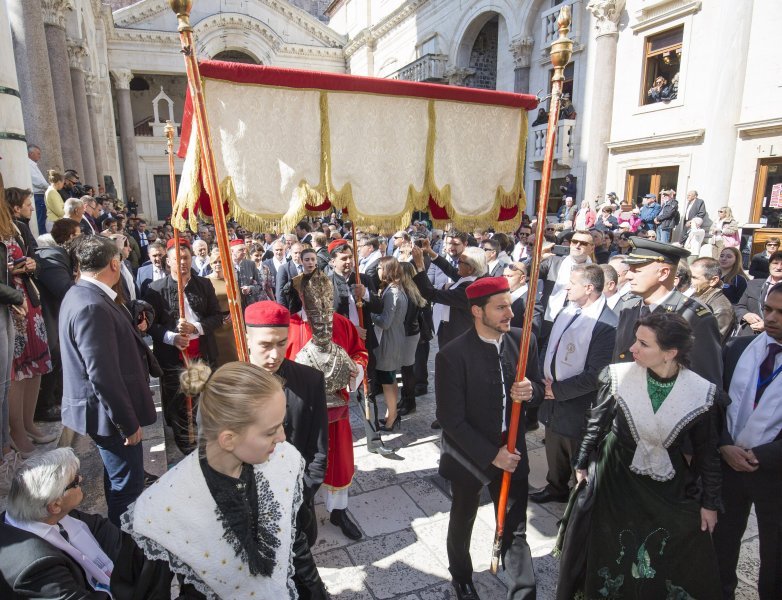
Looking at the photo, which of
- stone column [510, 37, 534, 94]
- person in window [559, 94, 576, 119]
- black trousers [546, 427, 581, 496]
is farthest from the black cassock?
stone column [510, 37, 534, 94]

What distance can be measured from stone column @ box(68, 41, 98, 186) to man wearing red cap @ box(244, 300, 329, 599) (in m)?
16.1

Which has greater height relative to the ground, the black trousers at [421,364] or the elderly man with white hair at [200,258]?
the elderly man with white hair at [200,258]

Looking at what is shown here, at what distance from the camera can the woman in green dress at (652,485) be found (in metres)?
2.56

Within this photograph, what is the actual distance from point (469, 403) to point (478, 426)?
155 millimetres

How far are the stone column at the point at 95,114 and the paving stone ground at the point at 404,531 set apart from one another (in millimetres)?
16604

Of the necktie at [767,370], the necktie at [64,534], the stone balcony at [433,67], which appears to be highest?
the stone balcony at [433,67]

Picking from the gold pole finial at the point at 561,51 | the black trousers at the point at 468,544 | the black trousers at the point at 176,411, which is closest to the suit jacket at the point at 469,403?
the black trousers at the point at 468,544

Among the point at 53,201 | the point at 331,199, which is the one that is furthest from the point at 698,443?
the point at 53,201

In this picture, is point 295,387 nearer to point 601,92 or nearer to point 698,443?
point 698,443

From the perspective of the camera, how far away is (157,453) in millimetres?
4629

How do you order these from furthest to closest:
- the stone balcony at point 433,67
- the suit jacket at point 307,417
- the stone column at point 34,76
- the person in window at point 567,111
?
1. the stone balcony at point 433,67
2. the person in window at point 567,111
3. the stone column at point 34,76
4. the suit jacket at point 307,417

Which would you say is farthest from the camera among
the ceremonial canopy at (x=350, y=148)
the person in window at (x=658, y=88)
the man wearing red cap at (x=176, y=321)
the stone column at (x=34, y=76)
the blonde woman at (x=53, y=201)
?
the person in window at (x=658, y=88)

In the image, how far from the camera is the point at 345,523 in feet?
11.6

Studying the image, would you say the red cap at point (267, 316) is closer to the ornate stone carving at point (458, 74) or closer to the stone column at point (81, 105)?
the stone column at point (81, 105)
